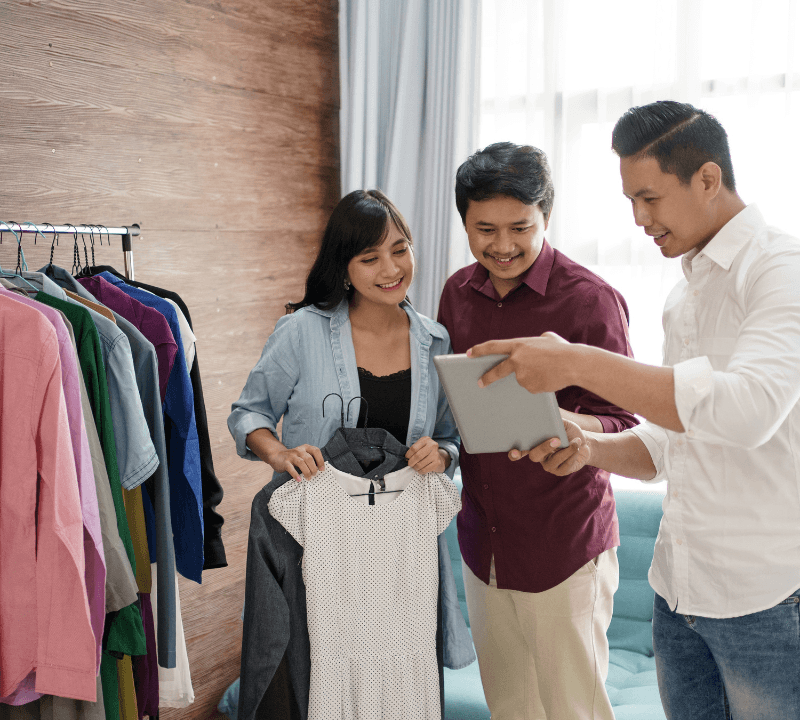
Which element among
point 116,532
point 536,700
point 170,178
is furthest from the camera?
point 170,178

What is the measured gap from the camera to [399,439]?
158 cm

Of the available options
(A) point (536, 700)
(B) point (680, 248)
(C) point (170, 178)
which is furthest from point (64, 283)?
(A) point (536, 700)

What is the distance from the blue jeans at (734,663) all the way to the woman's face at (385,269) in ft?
2.60

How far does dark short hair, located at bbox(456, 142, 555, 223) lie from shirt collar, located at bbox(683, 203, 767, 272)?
44 centimetres

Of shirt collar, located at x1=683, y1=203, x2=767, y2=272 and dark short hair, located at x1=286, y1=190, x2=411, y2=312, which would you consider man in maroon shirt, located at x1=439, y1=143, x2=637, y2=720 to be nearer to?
dark short hair, located at x1=286, y1=190, x2=411, y2=312

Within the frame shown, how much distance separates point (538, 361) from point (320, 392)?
670 millimetres

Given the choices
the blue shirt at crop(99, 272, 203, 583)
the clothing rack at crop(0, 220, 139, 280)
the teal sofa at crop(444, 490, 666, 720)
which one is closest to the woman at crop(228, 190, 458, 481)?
the blue shirt at crop(99, 272, 203, 583)

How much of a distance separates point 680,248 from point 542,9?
1.74 metres

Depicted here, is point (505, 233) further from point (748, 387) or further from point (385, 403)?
point (748, 387)

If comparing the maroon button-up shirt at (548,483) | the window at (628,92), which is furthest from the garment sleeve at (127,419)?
the window at (628,92)

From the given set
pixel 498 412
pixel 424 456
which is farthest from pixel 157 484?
pixel 498 412

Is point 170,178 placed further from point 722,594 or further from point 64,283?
point 722,594

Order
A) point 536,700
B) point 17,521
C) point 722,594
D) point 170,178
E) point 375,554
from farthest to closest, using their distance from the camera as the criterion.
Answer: point 170,178, point 536,700, point 375,554, point 17,521, point 722,594

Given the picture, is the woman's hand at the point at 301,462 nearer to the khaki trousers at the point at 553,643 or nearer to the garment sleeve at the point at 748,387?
the khaki trousers at the point at 553,643
